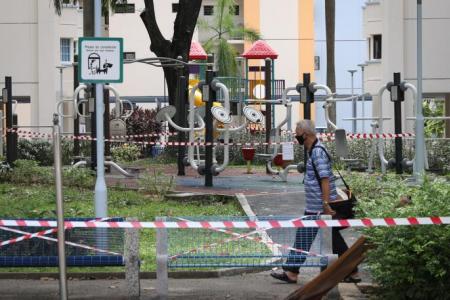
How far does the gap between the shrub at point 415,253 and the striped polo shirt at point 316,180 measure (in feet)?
5.67

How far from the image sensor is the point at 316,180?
1191 centimetres

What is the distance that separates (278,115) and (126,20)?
10401 mm

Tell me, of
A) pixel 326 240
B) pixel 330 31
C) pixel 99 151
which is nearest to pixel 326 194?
pixel 326 240

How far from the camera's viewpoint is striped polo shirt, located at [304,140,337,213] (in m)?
11.8

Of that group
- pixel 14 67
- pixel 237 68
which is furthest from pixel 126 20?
pixel 14 67

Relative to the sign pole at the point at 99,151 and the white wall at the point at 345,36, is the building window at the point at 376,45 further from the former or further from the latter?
the sign pole at the point at 99,151

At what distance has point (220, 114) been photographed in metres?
22.8

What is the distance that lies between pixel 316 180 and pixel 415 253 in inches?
103

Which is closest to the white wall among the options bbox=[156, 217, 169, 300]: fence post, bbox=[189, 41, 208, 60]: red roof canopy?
bbox=[189, 41, 208, 60]: red roof canopy

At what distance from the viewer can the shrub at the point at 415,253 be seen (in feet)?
30.7

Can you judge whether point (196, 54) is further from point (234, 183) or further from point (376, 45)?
point (234, 183)

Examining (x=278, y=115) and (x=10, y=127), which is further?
(x=278, y=115)

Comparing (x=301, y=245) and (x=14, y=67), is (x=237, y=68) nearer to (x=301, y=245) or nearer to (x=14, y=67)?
(x=14, y=67)

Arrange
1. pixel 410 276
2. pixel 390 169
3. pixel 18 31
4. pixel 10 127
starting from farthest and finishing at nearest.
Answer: pixel 18 31 < pixel 10 127 < pixel 390 169 < pixel 410 276
